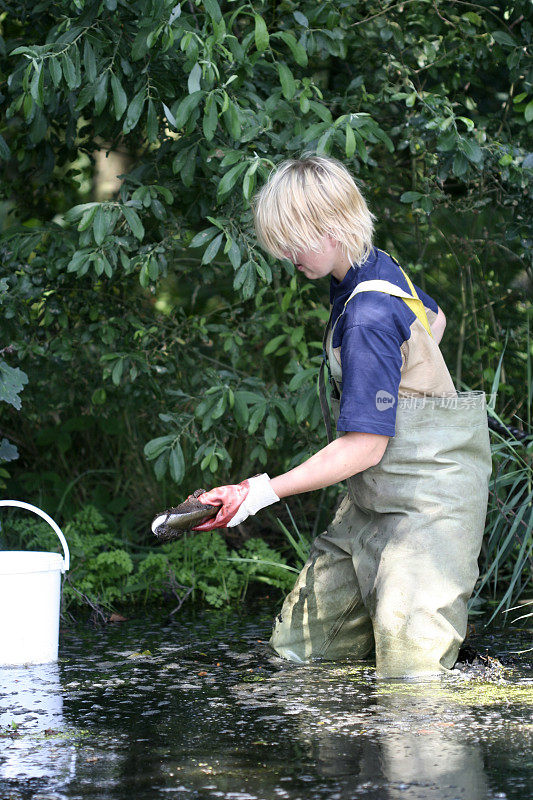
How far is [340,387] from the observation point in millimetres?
2990

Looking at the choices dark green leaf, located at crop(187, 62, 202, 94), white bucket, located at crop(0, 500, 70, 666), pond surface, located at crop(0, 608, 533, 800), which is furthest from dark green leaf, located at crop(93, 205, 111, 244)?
pond surface, located at crop(0, 608, 533, 800)

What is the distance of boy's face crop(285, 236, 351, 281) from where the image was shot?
2.79 meters

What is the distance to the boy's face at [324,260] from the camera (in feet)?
9.17

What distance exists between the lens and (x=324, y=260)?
9.27 feet

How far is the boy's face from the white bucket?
42.6 inches

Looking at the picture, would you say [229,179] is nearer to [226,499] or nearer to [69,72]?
[69,72]

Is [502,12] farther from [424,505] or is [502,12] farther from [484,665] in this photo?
[484,665]

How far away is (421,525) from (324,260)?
0.79 metres

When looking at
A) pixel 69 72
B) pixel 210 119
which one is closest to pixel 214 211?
pixel 210 119

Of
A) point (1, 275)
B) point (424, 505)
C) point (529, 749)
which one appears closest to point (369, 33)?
point (1, 275)

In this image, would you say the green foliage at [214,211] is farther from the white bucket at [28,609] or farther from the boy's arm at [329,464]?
the boy's arm at [329,464]

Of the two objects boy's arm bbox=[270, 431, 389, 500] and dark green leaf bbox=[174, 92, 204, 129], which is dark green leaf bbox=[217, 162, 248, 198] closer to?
dark green leaf bbox=[174, 92, 204, 129]

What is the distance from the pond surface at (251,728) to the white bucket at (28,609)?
5 centimetres
